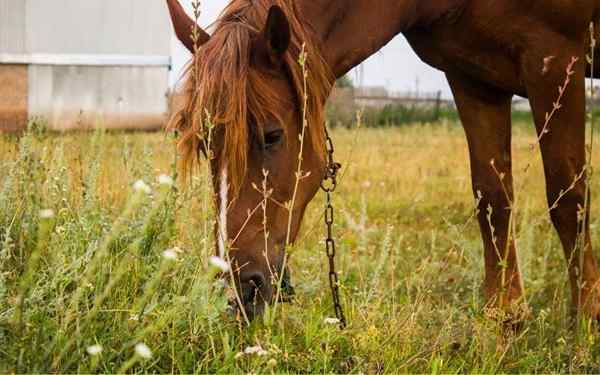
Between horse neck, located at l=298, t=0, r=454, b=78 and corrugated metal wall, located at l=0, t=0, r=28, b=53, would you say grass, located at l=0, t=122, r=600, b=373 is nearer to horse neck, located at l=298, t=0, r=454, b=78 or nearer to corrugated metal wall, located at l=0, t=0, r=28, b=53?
horse neck, located at l=298, t=0, r=454, b=78

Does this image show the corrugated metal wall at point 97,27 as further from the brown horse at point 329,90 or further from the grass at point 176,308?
the brown horse at point 329,90

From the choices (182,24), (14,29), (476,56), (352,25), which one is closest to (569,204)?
(476,56)

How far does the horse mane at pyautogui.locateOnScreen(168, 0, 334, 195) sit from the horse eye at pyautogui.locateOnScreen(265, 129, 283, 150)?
2.2 inches

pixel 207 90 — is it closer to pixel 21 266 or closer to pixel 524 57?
pixel 21 266

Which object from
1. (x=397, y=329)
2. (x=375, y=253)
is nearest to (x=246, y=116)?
(x=397, y=329)

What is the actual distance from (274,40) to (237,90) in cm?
26

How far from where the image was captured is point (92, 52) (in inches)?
492

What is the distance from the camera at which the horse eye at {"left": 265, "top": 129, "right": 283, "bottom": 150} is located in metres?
2.87

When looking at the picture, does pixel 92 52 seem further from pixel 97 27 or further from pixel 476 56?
pixel 476 56

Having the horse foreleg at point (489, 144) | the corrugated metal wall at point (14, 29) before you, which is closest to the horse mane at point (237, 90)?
the horse foreleg at point (489, 144)

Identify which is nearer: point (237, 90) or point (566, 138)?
point (237, 90)

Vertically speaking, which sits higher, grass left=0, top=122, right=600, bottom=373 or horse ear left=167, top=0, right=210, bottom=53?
horse ear left=167, top=0, right=210, bottom=53

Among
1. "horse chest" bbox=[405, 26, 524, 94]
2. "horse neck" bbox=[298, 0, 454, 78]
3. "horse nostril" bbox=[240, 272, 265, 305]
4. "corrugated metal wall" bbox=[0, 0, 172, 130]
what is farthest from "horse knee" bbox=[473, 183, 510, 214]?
"corrugated metal wall" bbox=[0, 0, 172, 130]

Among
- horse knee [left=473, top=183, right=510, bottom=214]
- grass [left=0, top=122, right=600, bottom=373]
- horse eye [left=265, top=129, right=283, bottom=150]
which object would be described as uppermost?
horse eye [left=265, top=129, right=283, bottom=150]
